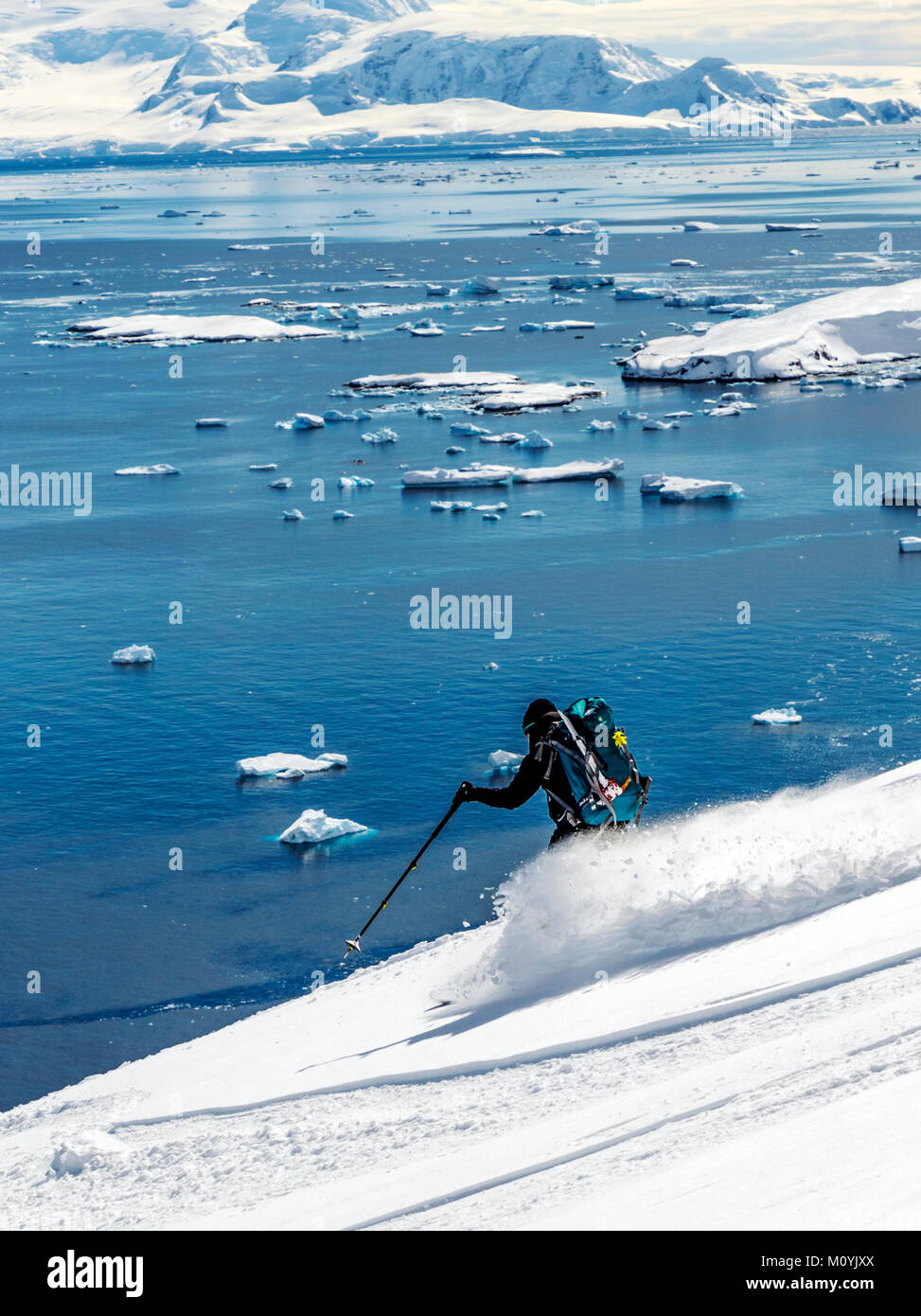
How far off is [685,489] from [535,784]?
80.2 feet

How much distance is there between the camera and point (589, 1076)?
7930 millimetres

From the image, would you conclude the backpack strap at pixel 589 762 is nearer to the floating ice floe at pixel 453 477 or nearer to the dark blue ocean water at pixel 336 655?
the dark blue ocean water at pixel 336 655

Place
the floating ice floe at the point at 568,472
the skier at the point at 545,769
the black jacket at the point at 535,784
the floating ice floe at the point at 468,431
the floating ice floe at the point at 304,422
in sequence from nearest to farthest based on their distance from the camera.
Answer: the black jacket at the point at 535,784
the skier at the point at 545,769
the floating ice floe at the point at 568,472
the floating ice floe at the point at 468,431
the floating ice floe at the point at 304,422

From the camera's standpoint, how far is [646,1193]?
568 cm

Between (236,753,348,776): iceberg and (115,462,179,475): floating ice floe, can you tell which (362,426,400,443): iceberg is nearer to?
(115,462,179,475): floating ice floe

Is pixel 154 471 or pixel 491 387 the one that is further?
pixel 491 387

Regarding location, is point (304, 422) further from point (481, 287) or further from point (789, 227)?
point (789, 227)

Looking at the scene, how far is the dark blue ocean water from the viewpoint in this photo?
16.0m

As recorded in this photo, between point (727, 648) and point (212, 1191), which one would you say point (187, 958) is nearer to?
point (212, 1191)

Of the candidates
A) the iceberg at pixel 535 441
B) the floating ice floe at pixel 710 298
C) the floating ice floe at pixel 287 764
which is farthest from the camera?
the floating ice floe at pixel 710 298

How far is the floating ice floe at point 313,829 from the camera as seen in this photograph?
1755 centimetres

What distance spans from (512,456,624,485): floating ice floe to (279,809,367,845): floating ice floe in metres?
18.9

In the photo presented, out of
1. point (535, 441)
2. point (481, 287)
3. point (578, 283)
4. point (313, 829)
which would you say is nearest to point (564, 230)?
point (578, 283)

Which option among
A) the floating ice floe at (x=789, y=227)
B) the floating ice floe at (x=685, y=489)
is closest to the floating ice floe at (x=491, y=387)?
the floating ice floe at (x=685, y=489)
